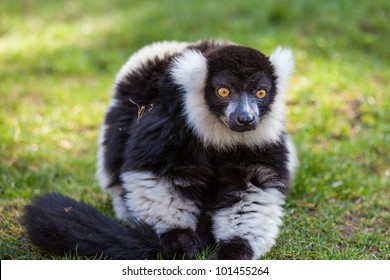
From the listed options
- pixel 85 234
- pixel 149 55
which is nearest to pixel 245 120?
pixel 85 234

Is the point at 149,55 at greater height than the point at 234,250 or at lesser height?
greater

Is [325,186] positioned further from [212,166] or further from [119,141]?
[119,141]

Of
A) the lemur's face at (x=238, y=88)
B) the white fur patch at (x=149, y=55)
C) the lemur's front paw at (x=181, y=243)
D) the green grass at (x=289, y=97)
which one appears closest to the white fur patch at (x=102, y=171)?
the green grass at (x=289, y=97)

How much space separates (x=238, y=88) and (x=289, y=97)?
2.29 feet

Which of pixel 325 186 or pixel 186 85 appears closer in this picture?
pixel 186 85

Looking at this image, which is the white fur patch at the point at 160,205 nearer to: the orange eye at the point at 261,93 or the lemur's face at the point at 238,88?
the lemur's face at the point at 238,88

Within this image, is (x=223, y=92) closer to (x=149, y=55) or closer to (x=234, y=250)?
(x=234, y=250)

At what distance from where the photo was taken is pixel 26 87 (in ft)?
28.3

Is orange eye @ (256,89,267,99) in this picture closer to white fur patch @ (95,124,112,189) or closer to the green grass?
the green grass

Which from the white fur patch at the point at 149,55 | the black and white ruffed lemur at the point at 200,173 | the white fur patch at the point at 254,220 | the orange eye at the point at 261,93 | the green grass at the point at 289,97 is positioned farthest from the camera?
the white fur patch at the point at 149,55

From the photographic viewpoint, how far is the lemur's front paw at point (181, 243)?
4367 millimetres

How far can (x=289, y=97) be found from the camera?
5043 mm

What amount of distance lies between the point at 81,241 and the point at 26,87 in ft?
15.7

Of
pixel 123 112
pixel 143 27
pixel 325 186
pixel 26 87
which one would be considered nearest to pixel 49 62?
pixel 26 87
